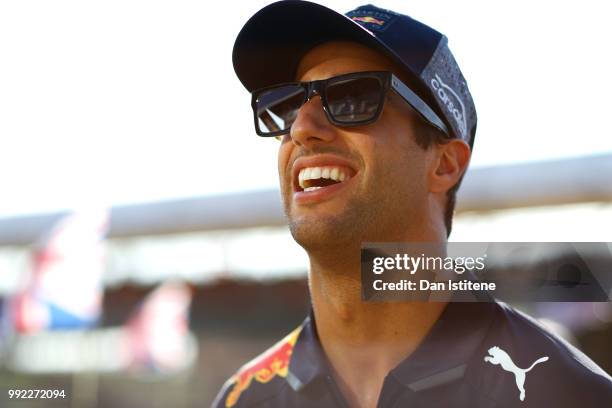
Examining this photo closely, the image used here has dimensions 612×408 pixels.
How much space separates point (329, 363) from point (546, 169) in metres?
4.80

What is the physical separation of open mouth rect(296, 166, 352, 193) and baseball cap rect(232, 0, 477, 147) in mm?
308

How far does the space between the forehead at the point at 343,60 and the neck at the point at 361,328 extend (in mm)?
484

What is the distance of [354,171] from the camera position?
1.58 metres

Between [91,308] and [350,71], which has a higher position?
[350,71]

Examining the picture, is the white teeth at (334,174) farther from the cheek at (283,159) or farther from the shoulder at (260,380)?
the shoulder at (260,380)

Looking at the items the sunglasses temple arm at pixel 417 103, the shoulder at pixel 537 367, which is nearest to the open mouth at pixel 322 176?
the sunglasses temple arm at pixel 417 103

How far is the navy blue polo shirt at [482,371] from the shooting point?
1471mm

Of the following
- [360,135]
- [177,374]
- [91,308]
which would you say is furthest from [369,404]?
[177,374]

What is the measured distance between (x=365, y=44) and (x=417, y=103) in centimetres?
20

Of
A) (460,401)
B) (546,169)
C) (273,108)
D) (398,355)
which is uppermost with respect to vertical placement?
(546,169)

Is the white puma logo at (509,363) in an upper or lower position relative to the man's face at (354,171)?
lower

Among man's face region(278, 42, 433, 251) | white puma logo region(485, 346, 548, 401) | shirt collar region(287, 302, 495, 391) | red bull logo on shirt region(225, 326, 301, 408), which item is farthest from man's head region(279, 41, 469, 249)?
red bull logo on shirt region(225, 326, 301, 408)

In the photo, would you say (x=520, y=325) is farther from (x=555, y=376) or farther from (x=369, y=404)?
(x=369, y=404)

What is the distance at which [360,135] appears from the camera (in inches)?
62.4
